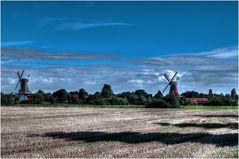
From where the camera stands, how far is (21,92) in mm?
124750

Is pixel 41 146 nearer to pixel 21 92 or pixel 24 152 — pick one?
pixel 24 152

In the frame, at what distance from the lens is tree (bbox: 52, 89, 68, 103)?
11593cm

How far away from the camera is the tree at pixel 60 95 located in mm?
115925

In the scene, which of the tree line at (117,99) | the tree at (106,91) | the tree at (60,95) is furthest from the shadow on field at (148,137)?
the tree at (60,95)

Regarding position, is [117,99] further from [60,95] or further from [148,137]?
[148,137]

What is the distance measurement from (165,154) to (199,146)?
2.53 m

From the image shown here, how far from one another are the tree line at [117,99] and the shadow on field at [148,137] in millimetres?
56323

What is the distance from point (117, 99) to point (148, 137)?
245ft

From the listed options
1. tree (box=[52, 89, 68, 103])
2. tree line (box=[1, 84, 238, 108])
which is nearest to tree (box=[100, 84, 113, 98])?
tree line (box=[1, 84, 238, 108])

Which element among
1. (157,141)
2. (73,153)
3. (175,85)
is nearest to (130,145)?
(157,141)

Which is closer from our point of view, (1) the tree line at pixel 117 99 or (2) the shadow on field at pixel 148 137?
(2) the shadow on field at pixel 148 137

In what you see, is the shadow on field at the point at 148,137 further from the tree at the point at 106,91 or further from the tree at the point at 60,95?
the tree at the point at 60,95

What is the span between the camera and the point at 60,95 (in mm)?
120000

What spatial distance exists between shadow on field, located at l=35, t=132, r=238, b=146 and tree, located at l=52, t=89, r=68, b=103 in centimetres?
9318
